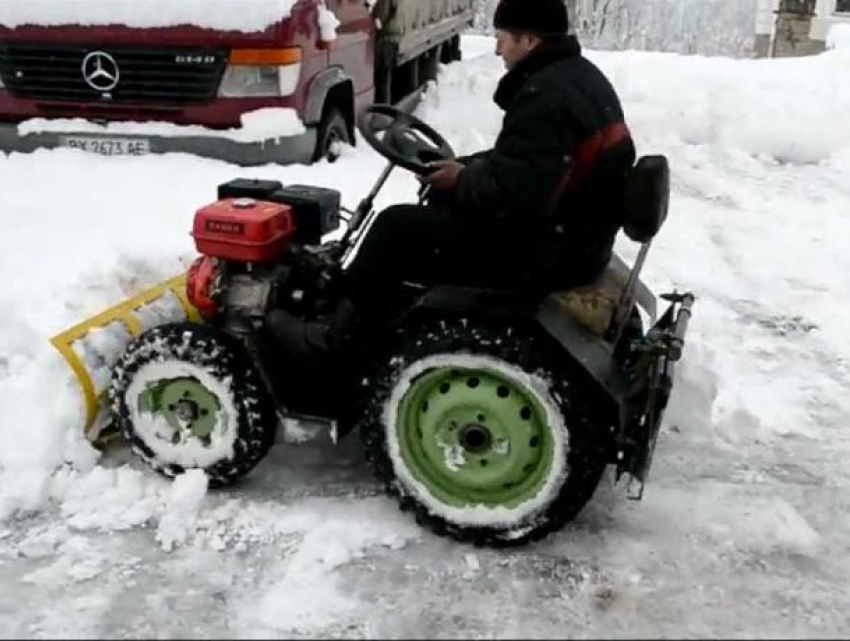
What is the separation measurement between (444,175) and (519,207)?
1.20 feet

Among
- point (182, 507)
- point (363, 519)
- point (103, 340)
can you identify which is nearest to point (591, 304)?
point (363, 519)

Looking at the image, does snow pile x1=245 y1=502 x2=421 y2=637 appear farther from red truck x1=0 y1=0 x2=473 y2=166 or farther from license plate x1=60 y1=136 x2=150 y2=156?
license plate x1=60 y1=136 x2=150 y2=156

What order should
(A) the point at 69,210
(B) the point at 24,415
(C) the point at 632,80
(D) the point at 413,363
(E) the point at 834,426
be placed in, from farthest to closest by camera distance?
(C) the point at 632,80 → (A) the point at 69,210 → (E) the point at 834,426 → (B) the point at 24,415 → (D) the point at 413,363

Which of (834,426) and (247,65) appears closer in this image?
(834,426)

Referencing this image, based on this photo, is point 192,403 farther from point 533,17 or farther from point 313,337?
point 533,17

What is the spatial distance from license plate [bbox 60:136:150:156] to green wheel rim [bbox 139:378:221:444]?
3.12 meters

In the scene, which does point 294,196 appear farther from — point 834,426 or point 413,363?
point 834,426

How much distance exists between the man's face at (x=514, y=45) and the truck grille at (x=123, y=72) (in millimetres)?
3274

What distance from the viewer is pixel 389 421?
3.48 metres

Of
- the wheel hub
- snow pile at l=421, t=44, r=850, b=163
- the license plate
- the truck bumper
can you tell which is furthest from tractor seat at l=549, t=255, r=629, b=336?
snow pile at l=421, t=44, r=850, b=163

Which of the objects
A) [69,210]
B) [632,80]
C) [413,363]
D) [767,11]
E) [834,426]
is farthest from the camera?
[767,11]

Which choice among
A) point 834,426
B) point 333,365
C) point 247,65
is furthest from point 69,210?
point 834,426

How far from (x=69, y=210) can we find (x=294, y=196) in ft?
7.92

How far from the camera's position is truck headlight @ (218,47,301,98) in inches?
252
